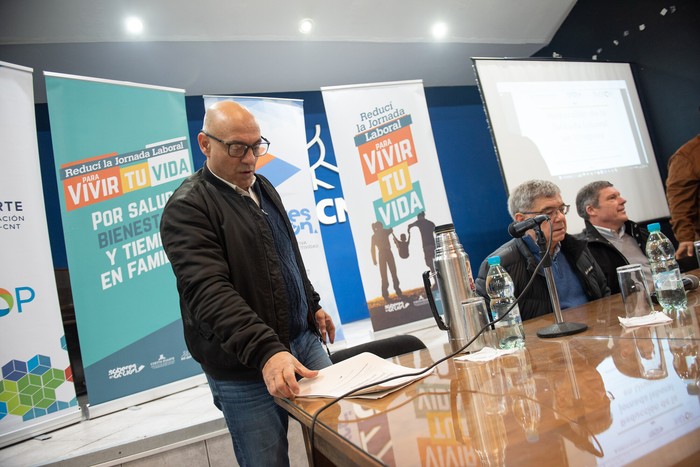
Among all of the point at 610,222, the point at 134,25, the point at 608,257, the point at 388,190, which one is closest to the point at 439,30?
the point at 388,190

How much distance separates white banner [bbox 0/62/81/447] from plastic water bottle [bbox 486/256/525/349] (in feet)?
8.59

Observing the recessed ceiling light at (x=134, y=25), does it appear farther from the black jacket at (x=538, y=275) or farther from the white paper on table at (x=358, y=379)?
the white paper on table at (x=358, y=379)

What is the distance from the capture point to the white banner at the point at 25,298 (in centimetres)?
273

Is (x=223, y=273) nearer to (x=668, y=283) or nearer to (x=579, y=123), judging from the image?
(x=668, y=283)

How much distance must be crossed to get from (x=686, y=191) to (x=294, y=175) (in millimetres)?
2771

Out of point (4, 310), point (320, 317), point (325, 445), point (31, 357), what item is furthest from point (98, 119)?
point (325, 445)

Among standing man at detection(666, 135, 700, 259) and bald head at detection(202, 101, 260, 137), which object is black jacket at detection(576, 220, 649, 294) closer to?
standing man at detection(666, 135, 700, 259)

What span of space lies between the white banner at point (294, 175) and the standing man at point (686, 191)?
247cm

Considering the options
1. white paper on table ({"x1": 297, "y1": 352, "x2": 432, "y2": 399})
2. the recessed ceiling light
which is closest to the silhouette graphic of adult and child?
the recessed ceiling light

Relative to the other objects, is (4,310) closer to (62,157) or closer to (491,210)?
(62,157)

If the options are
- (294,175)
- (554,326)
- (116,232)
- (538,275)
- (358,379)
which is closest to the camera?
(358,379)

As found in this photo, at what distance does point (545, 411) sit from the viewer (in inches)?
27.8

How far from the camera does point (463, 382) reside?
96 cm

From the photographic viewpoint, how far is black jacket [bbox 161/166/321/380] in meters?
1.21
